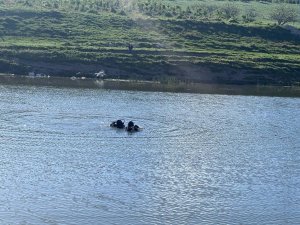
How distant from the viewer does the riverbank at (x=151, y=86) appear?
237 ft

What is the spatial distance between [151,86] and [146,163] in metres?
35.6

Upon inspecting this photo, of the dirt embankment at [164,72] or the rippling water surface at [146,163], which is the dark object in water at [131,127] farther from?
the dirt embankment at [164,72]

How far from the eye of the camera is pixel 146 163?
39.9 meters

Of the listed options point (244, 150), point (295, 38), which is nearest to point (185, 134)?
point (244, 150)

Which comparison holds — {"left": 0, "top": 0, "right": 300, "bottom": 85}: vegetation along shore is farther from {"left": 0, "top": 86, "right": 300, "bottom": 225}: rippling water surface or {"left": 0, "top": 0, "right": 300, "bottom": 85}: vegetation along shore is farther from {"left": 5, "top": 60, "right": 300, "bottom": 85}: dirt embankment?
{"left": 0, "top": 86, "right": 300, "bottom": 225}: rippling water surface

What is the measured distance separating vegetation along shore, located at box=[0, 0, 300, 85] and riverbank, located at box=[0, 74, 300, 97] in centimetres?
197

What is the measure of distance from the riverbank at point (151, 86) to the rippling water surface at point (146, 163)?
10.7 metres

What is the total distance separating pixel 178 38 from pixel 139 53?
11246 millimetres

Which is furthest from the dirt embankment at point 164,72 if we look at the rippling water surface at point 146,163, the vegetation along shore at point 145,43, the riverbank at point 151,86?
the rippling water surface at point 146,163

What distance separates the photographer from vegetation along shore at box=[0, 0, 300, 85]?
267ft

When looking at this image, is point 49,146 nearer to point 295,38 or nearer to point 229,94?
point 229,94

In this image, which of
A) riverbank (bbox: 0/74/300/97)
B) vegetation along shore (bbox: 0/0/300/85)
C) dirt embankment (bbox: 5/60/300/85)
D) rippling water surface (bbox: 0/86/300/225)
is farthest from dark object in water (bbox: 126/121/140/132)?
dirt embankment (bbox: 5/60/300/85)

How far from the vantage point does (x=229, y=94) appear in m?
72.1

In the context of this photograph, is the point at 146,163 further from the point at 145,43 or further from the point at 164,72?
the point at 145,43
